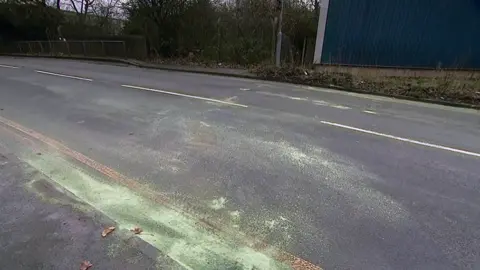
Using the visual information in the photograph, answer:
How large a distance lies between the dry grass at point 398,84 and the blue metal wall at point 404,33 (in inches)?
43.5

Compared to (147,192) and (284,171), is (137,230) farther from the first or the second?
(284,171)

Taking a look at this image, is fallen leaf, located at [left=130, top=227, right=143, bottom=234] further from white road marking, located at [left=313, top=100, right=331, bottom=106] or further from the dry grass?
the dry grass

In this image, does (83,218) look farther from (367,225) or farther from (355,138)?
(355,138)

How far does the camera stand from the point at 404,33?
626 inches

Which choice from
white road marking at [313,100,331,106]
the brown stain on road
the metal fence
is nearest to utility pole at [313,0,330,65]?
white road marking at [313,100,331,106]

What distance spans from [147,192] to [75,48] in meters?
30.5

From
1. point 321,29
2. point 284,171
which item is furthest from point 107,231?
point 321,29

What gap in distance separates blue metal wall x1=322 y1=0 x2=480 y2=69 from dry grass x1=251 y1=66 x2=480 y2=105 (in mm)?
1104

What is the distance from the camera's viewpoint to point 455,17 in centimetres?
1506

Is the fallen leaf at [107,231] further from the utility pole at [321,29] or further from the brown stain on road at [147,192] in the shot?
the utility pole at [321,29]

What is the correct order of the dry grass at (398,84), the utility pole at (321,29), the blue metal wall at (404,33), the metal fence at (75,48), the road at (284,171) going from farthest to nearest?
the metal fence at (75,48)
the utility pole at (321,29)
the blue metal wall at (404,33)
the dry grass at (398,84)
the road at (284,171)

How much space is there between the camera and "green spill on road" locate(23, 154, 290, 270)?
301 cm

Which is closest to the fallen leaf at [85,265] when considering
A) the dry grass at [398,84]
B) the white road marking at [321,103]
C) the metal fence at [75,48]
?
the white road marking at [321,103]

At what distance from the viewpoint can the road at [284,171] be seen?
130 inches
